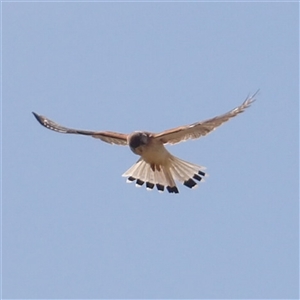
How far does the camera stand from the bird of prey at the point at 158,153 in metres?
18.2

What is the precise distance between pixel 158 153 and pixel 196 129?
0.90 metres

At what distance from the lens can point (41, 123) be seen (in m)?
19.8

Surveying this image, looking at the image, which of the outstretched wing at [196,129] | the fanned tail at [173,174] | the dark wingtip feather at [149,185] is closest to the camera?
the outstretched wing at [196,129]

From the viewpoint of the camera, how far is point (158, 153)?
1872 centimetres

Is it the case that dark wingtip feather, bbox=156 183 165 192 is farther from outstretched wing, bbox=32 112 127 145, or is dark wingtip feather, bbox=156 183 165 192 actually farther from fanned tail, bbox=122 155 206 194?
outstretched wing, bbox=32 112 127 145

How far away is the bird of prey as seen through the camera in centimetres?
1823

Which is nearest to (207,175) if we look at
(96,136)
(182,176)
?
(182,176)

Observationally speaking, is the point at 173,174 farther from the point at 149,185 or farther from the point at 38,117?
the point at 38,117

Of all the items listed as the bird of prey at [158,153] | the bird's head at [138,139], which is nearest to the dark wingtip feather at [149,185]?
the bird of prey at [158,153]

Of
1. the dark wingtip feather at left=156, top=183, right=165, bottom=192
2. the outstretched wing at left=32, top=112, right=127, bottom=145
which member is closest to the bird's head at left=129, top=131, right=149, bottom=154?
A: the outstretched wing at left=32, top=112, right=127, bottom=145

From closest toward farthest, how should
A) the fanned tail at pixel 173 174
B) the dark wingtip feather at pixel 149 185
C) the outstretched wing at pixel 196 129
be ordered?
the outstretched wing at pixel 196 129, the fanned tail at pixel 173 174, the dark wingtip feather at pixel 149 185

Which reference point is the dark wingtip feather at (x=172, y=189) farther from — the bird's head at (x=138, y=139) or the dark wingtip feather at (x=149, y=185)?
the bird's head at (x=138, y=139)

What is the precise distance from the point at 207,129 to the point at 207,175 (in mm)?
1403

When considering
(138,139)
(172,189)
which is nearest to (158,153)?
(138,139)
